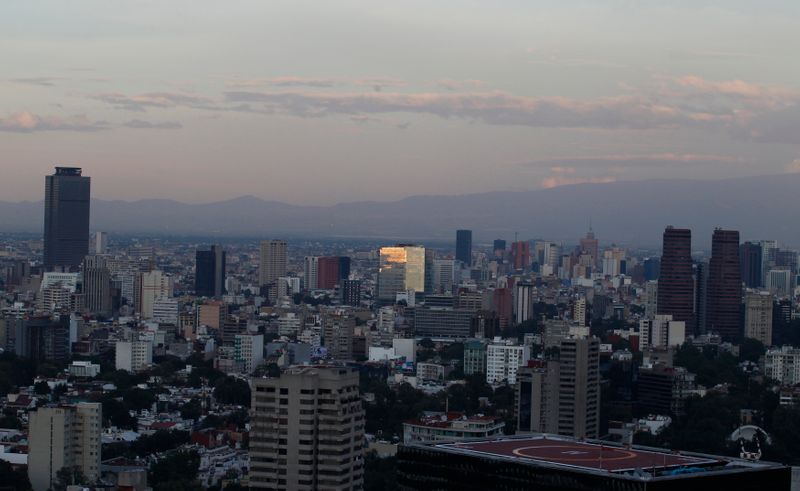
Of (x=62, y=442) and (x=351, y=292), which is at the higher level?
(x=351, y=292)

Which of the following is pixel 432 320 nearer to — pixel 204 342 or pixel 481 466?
pixel 204 342

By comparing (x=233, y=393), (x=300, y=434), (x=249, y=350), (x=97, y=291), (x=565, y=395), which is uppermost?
(x=300, y=434)

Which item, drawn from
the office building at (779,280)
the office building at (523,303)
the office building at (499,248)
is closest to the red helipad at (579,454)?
the office building at (523,303)

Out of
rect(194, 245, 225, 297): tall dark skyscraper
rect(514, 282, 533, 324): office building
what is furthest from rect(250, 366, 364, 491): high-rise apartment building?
rect(194, 245, 225, 297): tall dark skyscraper

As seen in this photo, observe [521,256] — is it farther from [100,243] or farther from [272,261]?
[100,243]

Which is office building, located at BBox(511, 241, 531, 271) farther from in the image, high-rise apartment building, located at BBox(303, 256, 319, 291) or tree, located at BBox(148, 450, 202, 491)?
tree, located at BBox(148, 450, 202, 491)

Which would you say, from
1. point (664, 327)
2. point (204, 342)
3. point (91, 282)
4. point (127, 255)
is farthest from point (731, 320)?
point (127, 255)

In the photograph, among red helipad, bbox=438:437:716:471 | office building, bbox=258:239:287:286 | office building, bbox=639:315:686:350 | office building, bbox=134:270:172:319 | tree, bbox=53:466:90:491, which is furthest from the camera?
office building, bbox=258:239:287:286

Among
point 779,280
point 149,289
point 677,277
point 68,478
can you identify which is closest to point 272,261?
point 149,289
